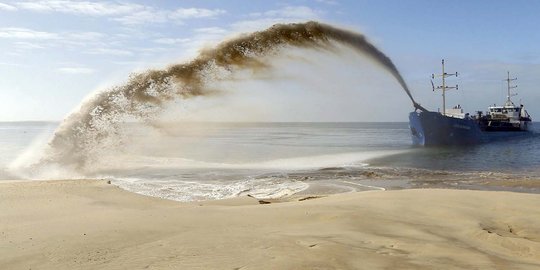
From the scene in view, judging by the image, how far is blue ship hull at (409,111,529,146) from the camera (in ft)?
160

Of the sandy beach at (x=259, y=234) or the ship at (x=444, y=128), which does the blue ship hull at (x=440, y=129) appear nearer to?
the ship at (x=444, y=128)

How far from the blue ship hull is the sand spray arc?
30195mm

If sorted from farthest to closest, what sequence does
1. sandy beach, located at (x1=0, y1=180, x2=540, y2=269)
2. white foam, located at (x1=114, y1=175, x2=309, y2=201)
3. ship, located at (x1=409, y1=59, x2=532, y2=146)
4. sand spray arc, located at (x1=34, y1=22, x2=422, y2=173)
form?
ship, located at (x1=409, y1=59, x2=532, y2=146)
sand spray arc, located at (x1=34, y1=22, x2=422, y2=173)
white foam, located at (x1=114, y1=175, x2=309, y2=201)
sandy beach, located at (x1=0, y1=180, x2=540, y2=269)

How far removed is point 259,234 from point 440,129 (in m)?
47.3

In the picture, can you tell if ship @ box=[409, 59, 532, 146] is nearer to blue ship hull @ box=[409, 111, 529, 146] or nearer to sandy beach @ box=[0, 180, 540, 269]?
blue ship hull @ box=[409, 111, 529, 146]

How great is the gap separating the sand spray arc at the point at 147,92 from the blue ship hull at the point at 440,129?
30.2 meters

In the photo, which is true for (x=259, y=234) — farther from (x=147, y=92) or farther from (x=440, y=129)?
(x=440, y=129)

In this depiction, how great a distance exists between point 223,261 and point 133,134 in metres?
21.1

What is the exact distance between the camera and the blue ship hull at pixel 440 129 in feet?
160

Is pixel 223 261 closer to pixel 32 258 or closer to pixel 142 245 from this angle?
pixel 142 245

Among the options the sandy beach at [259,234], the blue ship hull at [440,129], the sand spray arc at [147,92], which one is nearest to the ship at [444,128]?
the blue ship hull at [440,129]

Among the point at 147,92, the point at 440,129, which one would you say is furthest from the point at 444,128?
the point at 147,92

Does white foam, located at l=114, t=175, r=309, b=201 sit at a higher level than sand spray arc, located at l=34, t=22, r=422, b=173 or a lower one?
lower

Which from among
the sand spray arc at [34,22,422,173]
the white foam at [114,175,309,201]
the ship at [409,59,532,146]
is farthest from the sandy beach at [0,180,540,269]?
the ship at [409,59,532,146]
